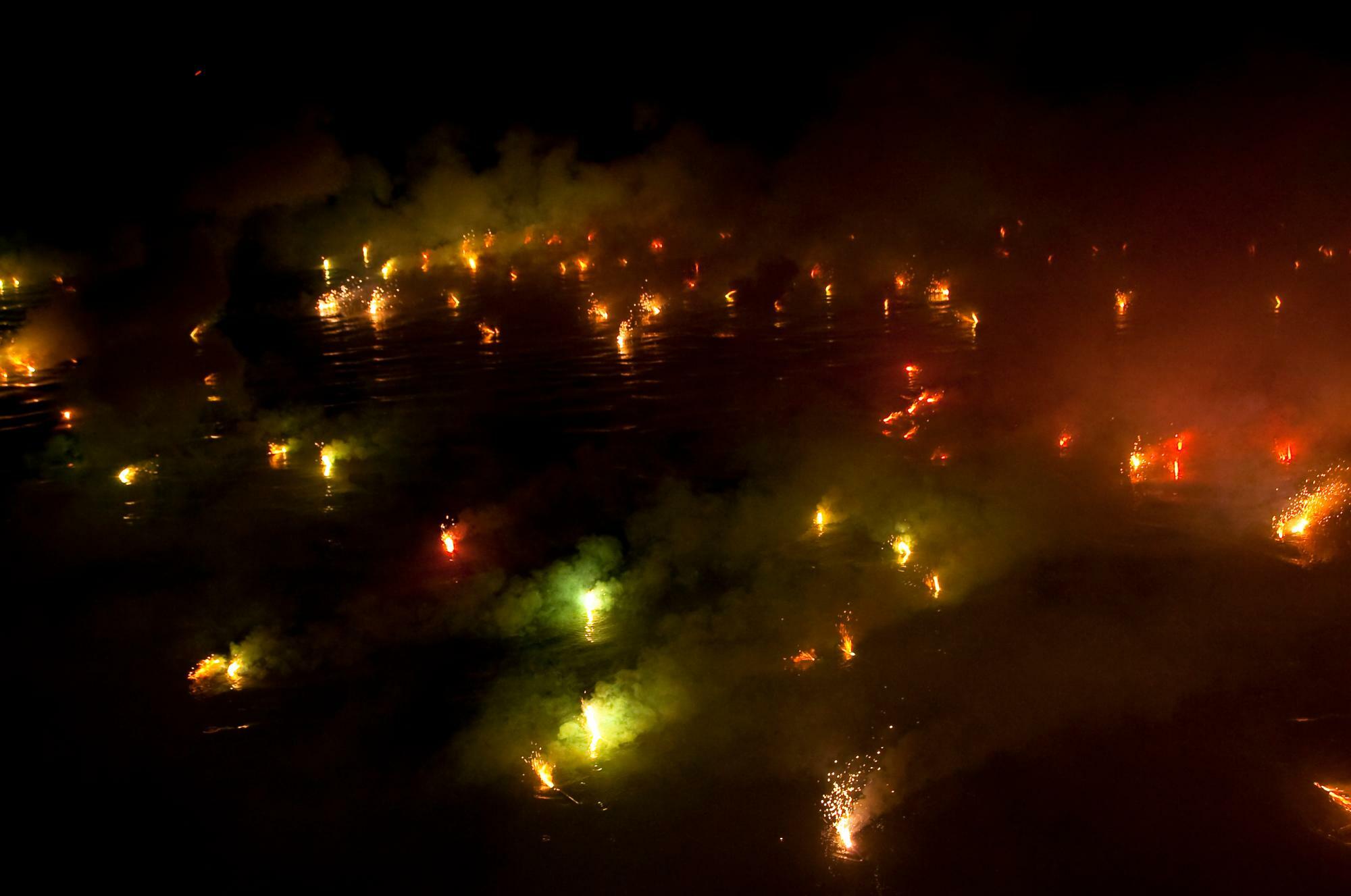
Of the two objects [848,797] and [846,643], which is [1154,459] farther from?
[848,797]

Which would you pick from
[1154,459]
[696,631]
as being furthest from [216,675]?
[1154,459]

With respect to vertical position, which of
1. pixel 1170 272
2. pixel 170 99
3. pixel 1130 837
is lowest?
pixel 1130 837

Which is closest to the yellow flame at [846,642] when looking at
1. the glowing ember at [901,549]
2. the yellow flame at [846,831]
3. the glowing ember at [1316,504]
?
the glowing ember at [901,549]

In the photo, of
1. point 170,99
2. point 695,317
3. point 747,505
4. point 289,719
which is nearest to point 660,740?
point 289,719

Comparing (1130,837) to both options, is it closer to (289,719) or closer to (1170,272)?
(289,719)

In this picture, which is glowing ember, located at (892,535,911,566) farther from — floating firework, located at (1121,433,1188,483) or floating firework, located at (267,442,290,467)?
floating firework, located at (267,442,290,467)

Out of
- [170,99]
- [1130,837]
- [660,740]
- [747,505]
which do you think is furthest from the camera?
[170,99]

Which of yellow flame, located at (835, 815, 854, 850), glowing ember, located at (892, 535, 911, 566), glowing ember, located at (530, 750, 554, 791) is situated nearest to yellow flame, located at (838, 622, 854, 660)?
glowing ember, located at (892, 535, 911, 566)
